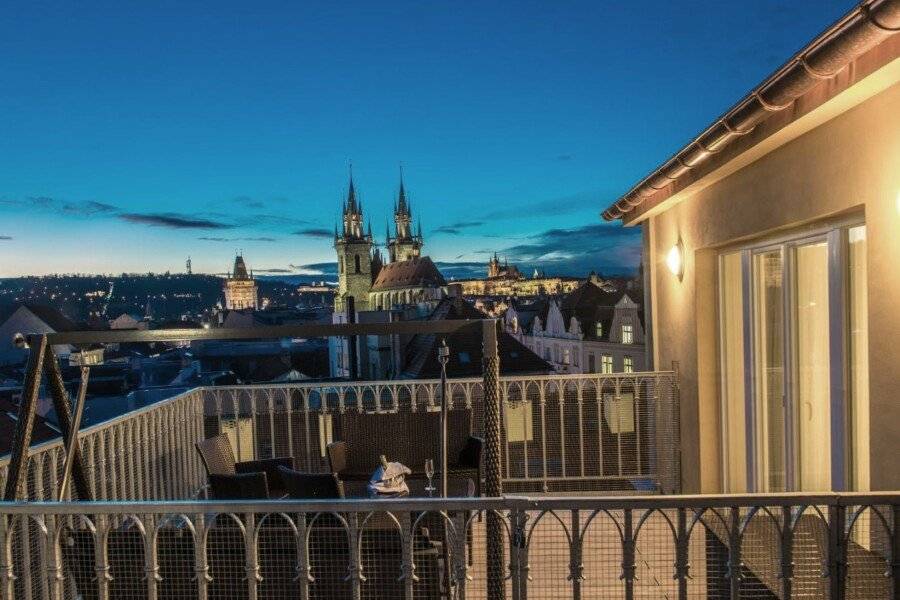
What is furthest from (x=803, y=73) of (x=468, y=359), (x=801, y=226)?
(x=468, y=359)

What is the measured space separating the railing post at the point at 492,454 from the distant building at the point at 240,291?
116613 millimetres

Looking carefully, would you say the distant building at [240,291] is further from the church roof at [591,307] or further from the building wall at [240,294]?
the church roof at [591,307]

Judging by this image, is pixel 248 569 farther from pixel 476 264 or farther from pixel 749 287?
pixel 476 264

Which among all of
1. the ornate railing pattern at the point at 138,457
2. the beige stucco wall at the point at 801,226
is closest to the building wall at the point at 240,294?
the ornate railing pattern at the point at 138,457

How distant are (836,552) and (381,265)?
103 metres

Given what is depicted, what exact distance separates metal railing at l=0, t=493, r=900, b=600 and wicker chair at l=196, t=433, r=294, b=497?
1.12 meters

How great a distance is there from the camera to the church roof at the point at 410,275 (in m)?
90.3

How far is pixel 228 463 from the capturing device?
15.4ft

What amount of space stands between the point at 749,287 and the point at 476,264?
109 meters

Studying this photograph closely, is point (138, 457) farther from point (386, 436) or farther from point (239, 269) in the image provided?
point (239, 269)

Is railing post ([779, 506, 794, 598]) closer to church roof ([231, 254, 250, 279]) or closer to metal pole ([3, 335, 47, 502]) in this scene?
metal pole ([3, 335, 47, 502])

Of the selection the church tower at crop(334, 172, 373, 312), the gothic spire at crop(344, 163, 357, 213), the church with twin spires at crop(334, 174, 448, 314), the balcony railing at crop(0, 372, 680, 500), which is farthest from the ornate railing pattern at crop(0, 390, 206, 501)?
the gothic spire at crop(344, 163, 357, 213)

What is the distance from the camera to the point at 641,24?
36156mm

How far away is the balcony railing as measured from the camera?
473 centimetres
